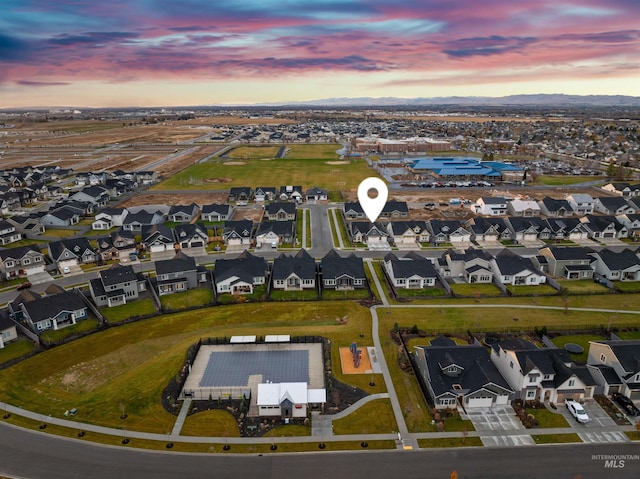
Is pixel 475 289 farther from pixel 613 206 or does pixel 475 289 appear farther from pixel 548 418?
pixel 613 206

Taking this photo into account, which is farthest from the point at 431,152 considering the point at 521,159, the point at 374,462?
the point at 374,462

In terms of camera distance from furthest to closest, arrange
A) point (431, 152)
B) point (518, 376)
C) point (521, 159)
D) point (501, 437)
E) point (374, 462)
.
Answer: point (431, 152) → point (521, 159) → point (518, 376) → point (501, 437) → point (374, 462)

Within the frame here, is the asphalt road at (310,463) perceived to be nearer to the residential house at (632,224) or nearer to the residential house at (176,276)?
the residential house at (176,276)

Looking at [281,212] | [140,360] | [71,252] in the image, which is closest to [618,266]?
[281,212]

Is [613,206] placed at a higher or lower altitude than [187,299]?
higher

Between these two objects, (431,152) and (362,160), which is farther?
(431,152)

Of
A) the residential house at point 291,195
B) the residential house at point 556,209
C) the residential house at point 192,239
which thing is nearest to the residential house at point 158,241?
the residential house at point 192,239

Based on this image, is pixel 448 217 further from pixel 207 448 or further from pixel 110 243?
pixel 207 448
